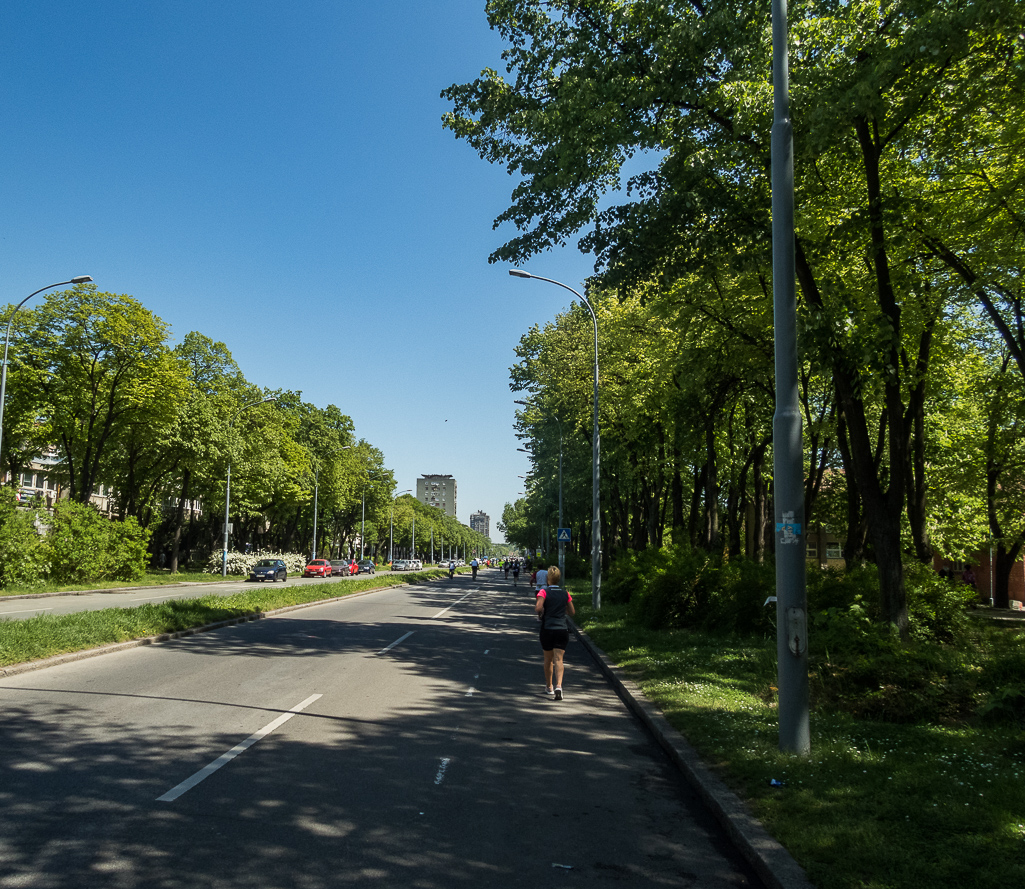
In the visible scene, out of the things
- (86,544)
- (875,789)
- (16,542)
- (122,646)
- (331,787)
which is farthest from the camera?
(86,544)

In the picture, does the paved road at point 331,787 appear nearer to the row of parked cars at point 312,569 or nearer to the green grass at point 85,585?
the green grass at point 85,585

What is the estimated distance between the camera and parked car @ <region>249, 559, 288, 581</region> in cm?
4738

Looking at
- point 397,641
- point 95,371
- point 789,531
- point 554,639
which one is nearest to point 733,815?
point 789,531

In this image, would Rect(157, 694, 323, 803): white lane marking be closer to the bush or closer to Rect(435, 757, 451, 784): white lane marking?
Rect(435, 757, 451, 784): white lane marking

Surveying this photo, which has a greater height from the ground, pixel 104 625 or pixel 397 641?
pixel 104 625

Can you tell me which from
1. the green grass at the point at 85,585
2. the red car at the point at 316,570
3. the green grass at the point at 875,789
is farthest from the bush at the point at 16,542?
the red car at the point at 316,570

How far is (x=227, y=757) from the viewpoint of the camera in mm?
6434

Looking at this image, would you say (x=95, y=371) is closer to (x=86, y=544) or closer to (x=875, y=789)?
(x=86, y=544)

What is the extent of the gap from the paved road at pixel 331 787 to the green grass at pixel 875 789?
0.49m

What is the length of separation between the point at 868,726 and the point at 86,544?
104 ft

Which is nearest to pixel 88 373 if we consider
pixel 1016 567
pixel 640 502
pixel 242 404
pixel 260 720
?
pixel 242 404

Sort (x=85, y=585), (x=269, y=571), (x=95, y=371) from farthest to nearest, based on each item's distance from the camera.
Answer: (x=269, y=571)
(x=95, y=371)
(x=85, y=585)

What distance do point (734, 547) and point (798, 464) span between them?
61.3 feet

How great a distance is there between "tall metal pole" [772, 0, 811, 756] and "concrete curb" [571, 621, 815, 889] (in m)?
0.89
